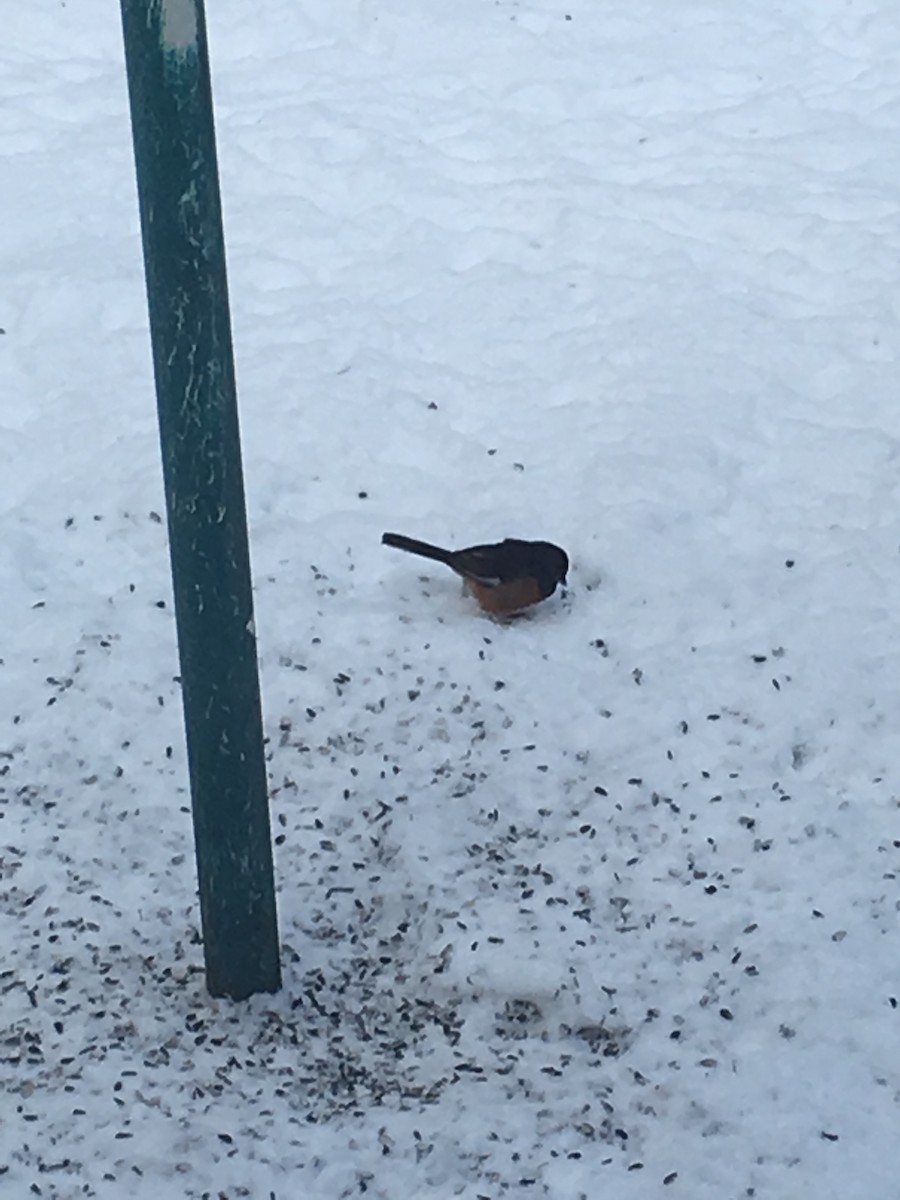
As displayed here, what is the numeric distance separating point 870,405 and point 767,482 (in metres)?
0.62

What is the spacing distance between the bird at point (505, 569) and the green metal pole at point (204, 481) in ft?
4.95

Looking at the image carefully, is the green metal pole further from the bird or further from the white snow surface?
the bird

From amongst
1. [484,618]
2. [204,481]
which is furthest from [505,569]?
[204,481]

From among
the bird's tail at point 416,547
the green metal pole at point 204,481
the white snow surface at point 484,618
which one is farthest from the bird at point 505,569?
the green metal pole at point 204,481

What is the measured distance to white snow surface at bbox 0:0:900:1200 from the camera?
3.18m

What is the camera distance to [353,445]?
5508 millimetres

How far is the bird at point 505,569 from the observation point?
4648 mm

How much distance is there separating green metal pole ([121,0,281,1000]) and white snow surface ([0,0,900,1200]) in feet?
0.94

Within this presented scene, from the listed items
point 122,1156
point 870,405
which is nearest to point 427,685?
point 122,1156

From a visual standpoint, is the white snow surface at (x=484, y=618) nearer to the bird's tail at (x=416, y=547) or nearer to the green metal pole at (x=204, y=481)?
the bird's tail at (x=416, y=547)

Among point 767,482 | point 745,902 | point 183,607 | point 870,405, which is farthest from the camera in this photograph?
point 870,405

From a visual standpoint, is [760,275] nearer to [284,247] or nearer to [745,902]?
[284,247]

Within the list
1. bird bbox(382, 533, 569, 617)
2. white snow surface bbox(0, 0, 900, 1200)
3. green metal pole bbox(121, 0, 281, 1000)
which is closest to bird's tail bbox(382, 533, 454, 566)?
bird bbox(382, 533, 569, 617)

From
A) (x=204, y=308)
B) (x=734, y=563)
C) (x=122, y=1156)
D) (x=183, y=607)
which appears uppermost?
(x=204, y=308)
